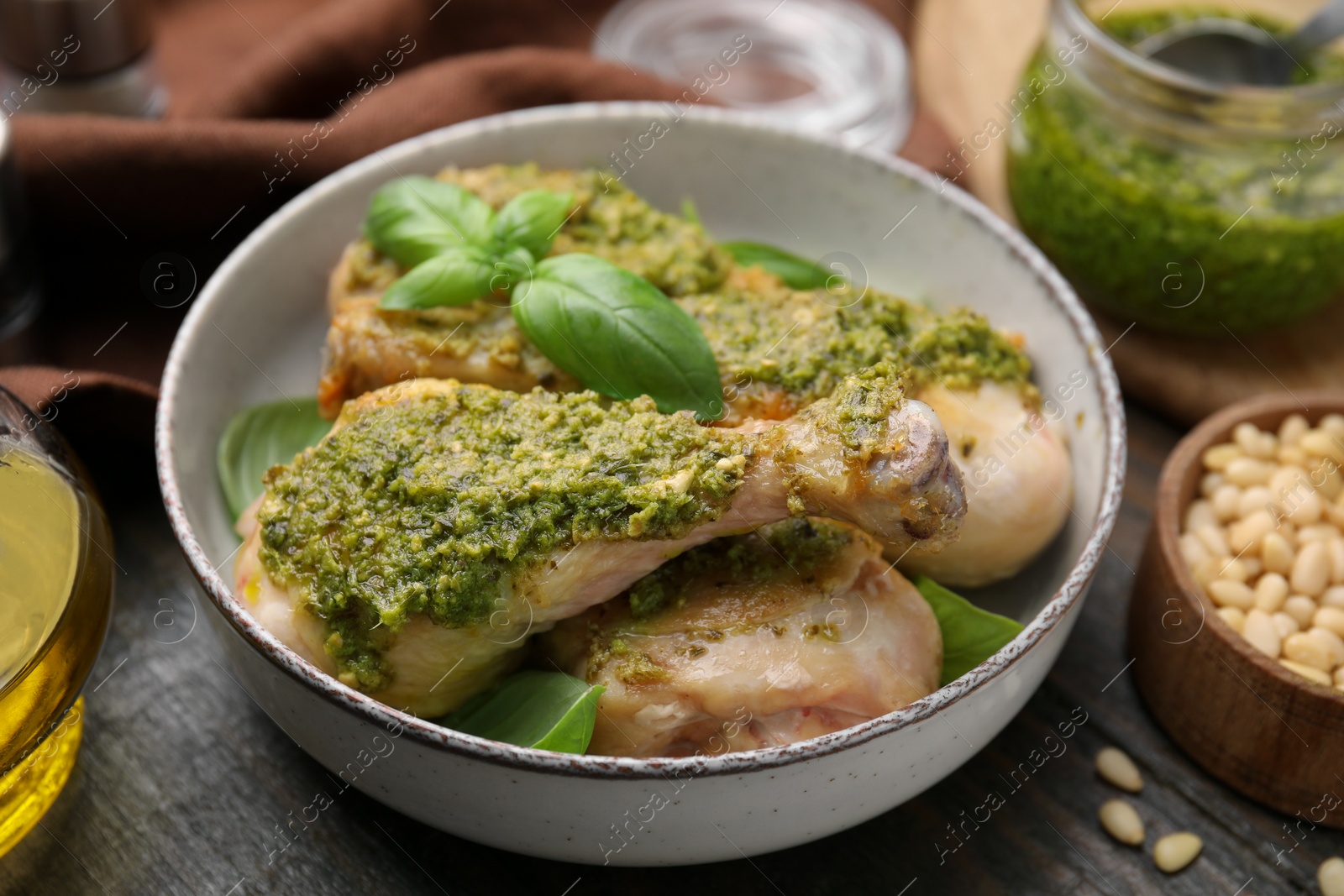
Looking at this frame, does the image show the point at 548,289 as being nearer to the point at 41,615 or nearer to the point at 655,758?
the point at 655,758

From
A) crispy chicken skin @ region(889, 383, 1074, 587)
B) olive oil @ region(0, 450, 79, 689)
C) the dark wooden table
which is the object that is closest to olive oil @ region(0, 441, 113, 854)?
olive oil @ region(0, 450, 79, 689)

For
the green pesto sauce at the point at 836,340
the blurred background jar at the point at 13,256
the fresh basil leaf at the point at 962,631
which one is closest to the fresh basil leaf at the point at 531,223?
the green pesto sauce at the point at 836,340

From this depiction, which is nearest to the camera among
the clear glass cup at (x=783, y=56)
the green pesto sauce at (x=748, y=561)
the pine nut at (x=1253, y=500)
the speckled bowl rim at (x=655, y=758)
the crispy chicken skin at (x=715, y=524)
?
the speckled bowl rim at (x=655, y=758)

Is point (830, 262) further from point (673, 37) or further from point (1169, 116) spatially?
point (673, 37)

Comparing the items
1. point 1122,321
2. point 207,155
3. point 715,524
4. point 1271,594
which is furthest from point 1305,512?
point 207,155

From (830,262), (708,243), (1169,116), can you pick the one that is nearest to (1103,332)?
(1169,116)

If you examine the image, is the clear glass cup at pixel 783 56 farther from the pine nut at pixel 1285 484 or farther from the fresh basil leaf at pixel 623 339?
the fresh basil leaf at pixel 623 339
